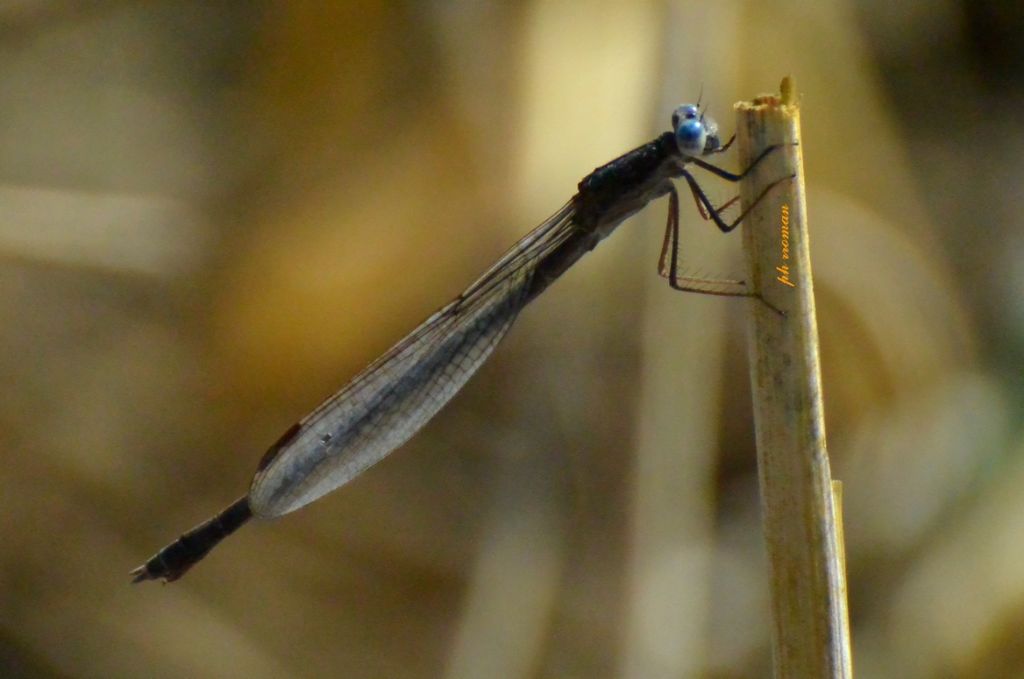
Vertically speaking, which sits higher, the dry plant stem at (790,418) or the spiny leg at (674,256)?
the spiny leg at (674,256)

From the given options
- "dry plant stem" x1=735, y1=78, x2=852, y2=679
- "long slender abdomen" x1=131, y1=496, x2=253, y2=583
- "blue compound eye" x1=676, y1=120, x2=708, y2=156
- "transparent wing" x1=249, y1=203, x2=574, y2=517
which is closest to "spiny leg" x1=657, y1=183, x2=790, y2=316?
"blue compound eye" x1=676, y1=120, x2=708, y2=156

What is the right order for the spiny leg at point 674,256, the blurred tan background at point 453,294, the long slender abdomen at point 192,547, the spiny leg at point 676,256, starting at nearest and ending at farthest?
the spiny leg at point 676,256
the spiny leg at point 674,256
the long slender abdomen at point 192,547
the blurred tan background at point 453,294

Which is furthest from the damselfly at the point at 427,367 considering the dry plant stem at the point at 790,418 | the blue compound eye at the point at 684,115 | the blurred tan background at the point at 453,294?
the dry plant stem at the point at 790,418

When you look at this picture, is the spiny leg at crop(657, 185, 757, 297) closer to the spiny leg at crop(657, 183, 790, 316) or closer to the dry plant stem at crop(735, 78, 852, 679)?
the spiny leg at crop(657, 183, 790, 316)

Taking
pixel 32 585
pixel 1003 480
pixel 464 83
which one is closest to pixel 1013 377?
pixel 1003 480

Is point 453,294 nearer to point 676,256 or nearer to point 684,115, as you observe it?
point 676,256

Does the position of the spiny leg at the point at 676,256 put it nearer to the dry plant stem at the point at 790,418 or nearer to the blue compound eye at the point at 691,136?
the blue compound eye at the point at 691,136

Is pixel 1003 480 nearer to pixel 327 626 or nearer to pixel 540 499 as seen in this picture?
pixel 540 499

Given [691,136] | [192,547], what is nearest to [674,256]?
[691,136]
